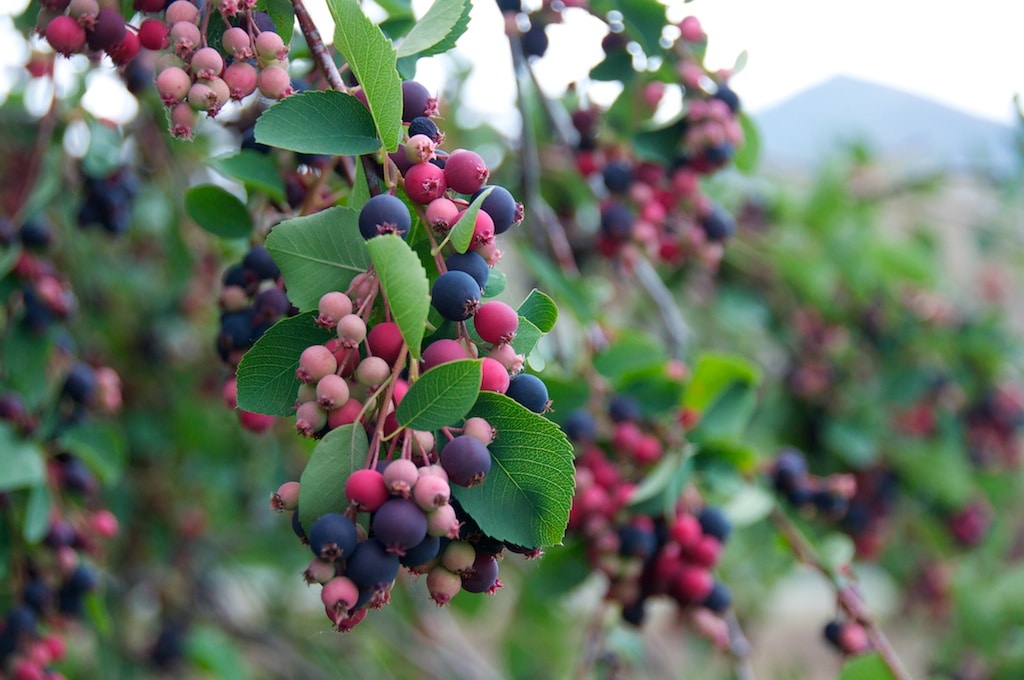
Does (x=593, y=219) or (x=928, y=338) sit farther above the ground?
→ (x=593, y=219)

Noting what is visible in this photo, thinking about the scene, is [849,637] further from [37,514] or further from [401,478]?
[37,514]

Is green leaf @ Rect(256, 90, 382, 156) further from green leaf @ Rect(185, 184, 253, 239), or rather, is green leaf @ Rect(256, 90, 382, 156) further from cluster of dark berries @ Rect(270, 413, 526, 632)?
green leaf @ Rect(185, 184, 253, 239)

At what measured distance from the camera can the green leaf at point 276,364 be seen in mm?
805

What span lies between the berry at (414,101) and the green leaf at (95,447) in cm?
111

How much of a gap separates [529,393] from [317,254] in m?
0.23

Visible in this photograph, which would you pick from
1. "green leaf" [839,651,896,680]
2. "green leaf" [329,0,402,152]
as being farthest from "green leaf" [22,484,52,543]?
"green leaf" [839,651,896,680]

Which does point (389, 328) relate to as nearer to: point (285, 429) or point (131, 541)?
point (285, 429)

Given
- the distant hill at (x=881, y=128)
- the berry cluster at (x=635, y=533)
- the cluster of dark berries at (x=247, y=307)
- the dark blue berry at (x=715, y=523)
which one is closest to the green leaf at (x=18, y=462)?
the cluster of dark berries at (x=247, y=307)

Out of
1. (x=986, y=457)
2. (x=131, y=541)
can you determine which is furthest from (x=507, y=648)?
(x=986, y=457)

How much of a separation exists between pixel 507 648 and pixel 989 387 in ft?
6.46

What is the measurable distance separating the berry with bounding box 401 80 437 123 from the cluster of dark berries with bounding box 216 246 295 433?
27 centimetres

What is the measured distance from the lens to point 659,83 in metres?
1.71

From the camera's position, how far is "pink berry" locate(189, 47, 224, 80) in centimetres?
82

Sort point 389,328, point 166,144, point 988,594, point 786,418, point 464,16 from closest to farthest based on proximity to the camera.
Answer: point 389,328, point 464,16, point 166,144, point 988,594, point 786,418
